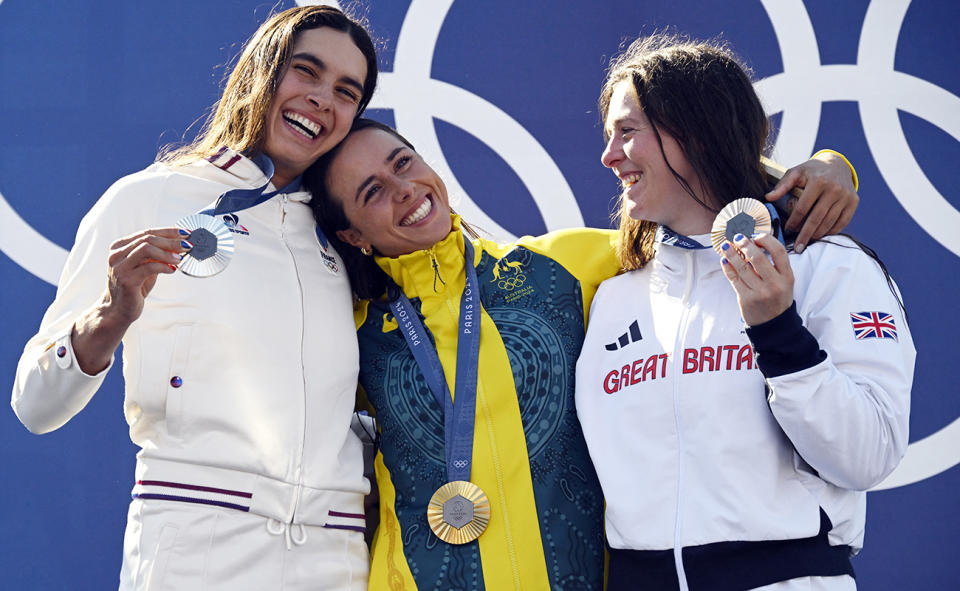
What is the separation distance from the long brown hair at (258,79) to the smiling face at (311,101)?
2cm

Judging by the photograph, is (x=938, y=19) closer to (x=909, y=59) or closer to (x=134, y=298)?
(x=909, y=59)

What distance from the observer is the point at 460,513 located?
5.63 ft

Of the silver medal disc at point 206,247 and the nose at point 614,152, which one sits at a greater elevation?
the nose at point 614,152

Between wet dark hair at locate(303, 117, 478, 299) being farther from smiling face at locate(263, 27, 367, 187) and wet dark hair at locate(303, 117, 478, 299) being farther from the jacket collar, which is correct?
the jacket collar

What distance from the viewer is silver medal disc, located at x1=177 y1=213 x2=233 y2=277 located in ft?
4.60

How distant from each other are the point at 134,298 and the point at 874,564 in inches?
94.9

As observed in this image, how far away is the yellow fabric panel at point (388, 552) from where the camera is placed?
175 cm

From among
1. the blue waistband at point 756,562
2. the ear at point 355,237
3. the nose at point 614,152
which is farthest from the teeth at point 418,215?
the blue waistband at point 756,562

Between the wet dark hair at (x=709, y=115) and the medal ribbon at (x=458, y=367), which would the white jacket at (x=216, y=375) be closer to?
the medal ribbon at (x=458, y=367)

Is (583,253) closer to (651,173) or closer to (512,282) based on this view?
(512,282)

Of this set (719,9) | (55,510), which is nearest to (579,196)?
(719,9)

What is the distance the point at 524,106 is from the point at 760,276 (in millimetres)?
1686

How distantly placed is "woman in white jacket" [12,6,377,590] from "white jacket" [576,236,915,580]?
55 centimetres

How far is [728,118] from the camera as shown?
1.75 meters
